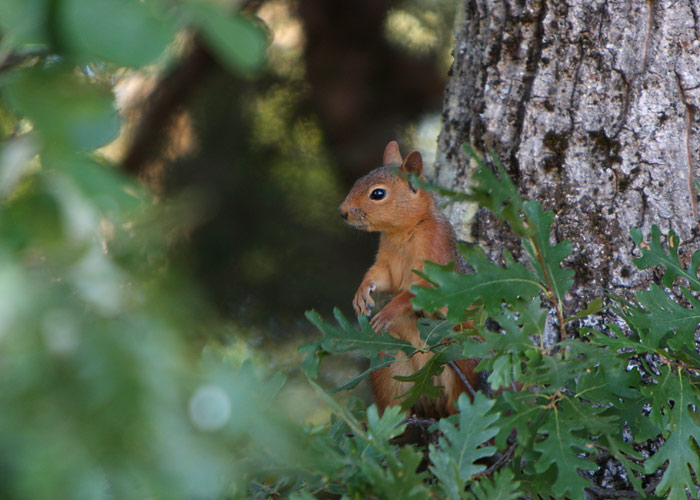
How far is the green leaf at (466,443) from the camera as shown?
814 mm


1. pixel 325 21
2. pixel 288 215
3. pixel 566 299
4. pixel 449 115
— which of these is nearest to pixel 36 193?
Result: pixel 566 299

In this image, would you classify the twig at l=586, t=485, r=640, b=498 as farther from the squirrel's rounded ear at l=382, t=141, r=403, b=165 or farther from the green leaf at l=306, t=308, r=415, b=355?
the squirrel's rounded ear at l=382, t=141, r=403, b=165

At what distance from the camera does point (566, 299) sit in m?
1.39

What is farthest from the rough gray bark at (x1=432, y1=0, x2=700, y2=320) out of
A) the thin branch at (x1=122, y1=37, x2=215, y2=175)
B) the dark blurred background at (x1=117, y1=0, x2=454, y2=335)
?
the thin branch at (x1=122, y1=37, x2=215, y2=175)

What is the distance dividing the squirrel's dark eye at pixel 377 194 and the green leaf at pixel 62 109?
1.41 metres

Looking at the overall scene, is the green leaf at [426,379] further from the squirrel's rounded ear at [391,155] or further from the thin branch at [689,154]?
the squirrel's rounded ear at [391,155]

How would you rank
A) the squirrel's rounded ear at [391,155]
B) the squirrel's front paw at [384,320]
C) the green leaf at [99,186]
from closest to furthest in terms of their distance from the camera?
the green leaf at [99,186]
the squirrel's front paw at [384,320]
the squirrel's rounded ear at [391,155]

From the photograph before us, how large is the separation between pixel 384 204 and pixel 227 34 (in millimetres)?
1415

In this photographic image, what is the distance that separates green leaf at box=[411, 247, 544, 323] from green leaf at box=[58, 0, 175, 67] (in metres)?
0.59

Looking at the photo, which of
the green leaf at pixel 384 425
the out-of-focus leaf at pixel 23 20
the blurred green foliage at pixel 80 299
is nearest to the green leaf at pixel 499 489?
the green leaf at pixel 384 425

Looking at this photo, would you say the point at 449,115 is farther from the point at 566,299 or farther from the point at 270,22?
the point at 270,22

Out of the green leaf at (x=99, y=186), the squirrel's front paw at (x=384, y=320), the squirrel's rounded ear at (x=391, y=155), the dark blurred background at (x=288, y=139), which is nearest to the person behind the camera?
the green leaf at (x=99, y=186)

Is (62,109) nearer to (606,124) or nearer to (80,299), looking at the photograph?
(80,299)

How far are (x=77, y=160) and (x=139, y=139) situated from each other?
2.21 metres
